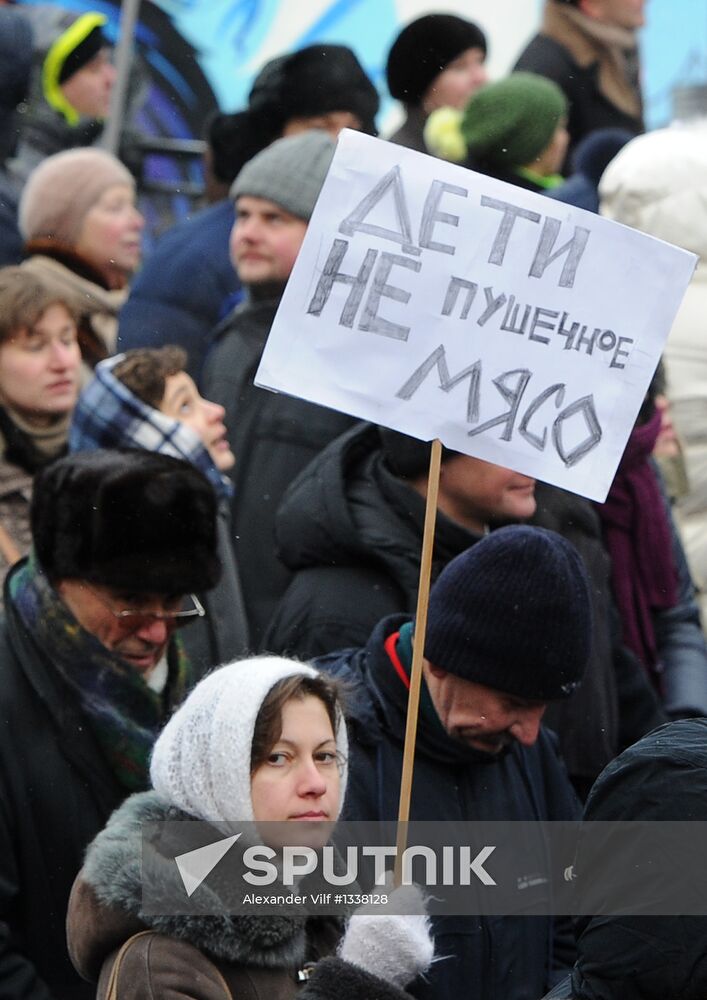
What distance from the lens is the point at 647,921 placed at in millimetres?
2002

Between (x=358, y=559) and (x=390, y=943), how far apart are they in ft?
4.11

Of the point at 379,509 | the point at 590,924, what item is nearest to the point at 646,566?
the point at 379,509


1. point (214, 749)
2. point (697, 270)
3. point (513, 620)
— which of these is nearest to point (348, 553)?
point (513, 620)

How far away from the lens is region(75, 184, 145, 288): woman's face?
5020mm

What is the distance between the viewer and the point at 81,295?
4.70 metres

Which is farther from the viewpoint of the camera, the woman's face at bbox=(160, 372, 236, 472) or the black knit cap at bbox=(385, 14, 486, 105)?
the black knit cap at bbox=(385, 14, 486, 105)

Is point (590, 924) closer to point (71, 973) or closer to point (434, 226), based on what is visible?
point (434, 226)

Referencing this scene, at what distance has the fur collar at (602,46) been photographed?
604cm

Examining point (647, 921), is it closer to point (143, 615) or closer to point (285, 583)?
point (143, 615)

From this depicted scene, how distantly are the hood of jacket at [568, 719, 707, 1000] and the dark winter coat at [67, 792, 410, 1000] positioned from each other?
2.11 feet

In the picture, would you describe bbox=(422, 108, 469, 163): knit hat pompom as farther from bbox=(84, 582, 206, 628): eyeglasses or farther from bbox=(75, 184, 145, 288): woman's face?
bbox=(84, 582, 206, 628): eyeglasses

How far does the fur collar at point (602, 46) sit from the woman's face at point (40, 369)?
8.00ft

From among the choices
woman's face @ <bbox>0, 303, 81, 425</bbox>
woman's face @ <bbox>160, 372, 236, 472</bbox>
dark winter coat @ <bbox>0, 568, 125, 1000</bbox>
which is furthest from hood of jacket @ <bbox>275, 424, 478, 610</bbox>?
woman's face @ <bbox>0, 303, 81, 425</bbox>

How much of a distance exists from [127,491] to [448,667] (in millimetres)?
697
